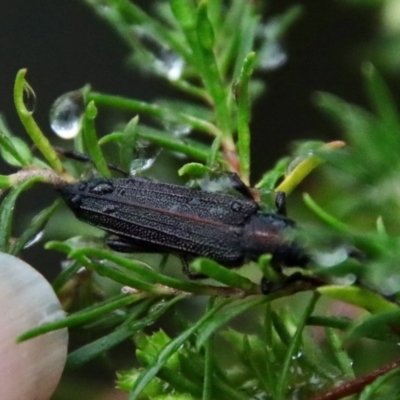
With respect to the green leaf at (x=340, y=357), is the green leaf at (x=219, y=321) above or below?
above

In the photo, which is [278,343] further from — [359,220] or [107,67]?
[107,67]

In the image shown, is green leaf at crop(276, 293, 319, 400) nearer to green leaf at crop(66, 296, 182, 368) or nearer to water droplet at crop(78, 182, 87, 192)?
green leaf at crop(66, 296, 182, 368)

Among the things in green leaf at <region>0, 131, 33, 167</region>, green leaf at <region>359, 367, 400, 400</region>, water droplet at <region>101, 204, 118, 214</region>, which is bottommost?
green leaf at <region>359, 367, 400, 400</region>

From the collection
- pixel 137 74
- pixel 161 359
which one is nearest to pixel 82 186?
pixel 161 359

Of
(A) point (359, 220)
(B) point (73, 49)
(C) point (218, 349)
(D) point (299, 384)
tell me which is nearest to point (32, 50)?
(B) point (73, 49)

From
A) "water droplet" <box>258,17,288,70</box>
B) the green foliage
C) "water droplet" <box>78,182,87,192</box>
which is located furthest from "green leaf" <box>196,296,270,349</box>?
"water droplet" <box>258,17,288,70</box>

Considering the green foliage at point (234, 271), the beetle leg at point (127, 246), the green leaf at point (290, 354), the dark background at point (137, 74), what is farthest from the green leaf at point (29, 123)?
the dark background at point (137, 74)

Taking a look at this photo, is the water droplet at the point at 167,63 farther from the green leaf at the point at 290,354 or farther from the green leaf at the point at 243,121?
the green leaf at the point at 290,354
